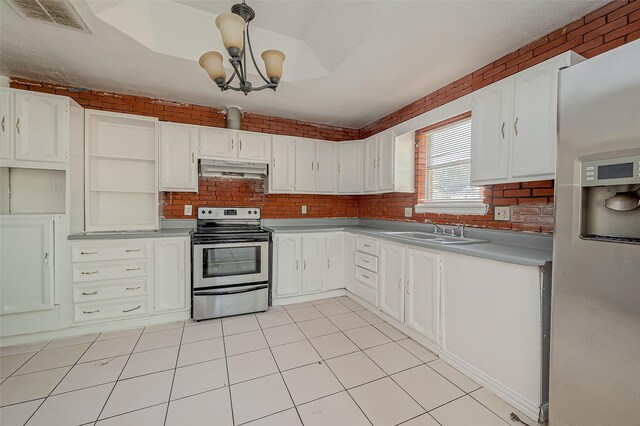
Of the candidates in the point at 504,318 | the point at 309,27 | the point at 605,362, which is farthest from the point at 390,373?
Answer: the point at 309,27

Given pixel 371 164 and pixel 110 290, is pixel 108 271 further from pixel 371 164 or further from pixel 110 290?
pixel 371 164

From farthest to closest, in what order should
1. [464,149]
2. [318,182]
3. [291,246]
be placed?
1. [318,182]
2. [291,246]
3. [464,149]

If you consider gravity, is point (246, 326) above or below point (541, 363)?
below

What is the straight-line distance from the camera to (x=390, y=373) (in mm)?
1907

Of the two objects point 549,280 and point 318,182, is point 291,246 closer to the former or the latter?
point 318,182

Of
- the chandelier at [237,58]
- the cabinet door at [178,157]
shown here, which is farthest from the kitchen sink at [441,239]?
the cabinet door at [178,157]

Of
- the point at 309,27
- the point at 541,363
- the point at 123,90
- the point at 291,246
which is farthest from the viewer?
the point at 291,246

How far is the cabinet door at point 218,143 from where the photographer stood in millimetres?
3170

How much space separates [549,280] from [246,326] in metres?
2.48

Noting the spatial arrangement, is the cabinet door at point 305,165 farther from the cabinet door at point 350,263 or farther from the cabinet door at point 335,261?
the cabinet door at point 350,263

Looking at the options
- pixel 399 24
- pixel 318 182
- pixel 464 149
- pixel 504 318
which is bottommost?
pixel 504 318

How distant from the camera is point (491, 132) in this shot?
6.66ft

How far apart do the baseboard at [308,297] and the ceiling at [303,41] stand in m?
2.43

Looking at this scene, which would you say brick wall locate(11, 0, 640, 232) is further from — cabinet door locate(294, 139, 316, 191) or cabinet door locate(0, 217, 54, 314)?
cabinet door locate(0, 217, 54, 314)
